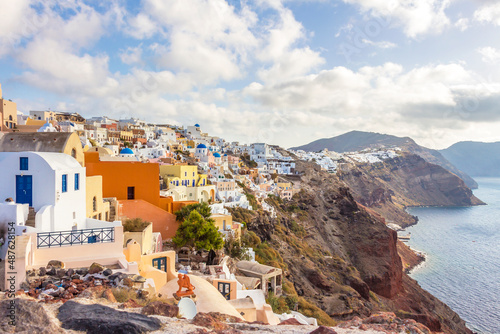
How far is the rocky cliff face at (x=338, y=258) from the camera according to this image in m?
32.6

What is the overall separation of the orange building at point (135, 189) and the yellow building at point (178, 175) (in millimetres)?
10621

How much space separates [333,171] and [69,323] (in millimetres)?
104349

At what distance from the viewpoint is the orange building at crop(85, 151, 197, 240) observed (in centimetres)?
1869

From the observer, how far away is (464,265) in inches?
2287

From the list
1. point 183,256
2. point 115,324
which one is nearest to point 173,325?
point 115,324

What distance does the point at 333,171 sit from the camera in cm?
10575

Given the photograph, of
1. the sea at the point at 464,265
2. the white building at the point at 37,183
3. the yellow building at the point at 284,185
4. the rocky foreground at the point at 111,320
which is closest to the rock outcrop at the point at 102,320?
the rocky foreground at the point at 111,320

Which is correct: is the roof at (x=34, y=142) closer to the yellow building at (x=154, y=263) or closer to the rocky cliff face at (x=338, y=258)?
the yellow building at (x=154, y=263)

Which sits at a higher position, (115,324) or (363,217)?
(115,324)

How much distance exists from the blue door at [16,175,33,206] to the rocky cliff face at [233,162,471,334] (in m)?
18.2

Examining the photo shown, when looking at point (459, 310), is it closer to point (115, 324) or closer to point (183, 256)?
point (183, 256)

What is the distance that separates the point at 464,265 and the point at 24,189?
6623cm

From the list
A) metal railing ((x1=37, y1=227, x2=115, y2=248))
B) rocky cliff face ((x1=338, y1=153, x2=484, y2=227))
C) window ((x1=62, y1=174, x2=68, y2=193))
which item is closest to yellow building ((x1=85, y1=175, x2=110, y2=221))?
window ((x1=62, y1=174, x2=68, y2=193))

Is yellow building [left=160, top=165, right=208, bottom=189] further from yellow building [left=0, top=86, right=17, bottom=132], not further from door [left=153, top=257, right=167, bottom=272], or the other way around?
door [left=153, top=257, right=167, bottom=272]
